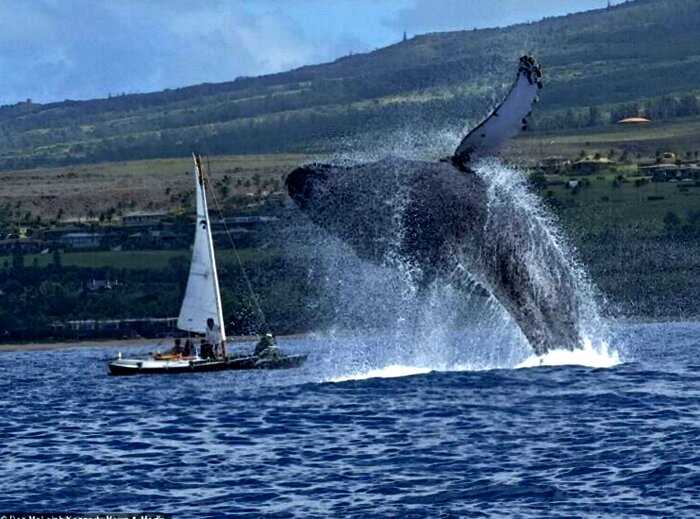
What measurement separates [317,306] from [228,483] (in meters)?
66.6

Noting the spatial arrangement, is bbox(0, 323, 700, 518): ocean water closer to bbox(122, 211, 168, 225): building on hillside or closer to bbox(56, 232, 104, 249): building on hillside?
bbox(56, 232, 104, 249): building on hillside

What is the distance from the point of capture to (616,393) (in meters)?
29.8

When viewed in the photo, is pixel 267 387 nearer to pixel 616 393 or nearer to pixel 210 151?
pixel 616 393

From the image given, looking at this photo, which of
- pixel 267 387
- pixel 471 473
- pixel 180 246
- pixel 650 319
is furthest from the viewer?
pixel 180 246

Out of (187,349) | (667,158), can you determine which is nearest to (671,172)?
(667,158)

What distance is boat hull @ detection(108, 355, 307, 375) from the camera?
1918 inches

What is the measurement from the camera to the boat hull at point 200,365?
48725mm

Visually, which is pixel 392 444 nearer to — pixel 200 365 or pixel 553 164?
pixel 200 365

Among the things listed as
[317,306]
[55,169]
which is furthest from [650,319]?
[55,169]

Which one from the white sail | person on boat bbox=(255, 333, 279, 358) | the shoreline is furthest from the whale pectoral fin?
the shoreline

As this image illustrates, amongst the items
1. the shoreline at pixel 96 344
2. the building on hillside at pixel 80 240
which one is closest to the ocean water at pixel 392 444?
the shoreline at pixel 96 344

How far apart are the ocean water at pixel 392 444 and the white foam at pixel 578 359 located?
7 centimetres

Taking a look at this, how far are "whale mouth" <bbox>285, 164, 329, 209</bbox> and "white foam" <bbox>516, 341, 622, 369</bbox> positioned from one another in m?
5.80

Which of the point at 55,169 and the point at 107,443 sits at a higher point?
the point at 55,169
